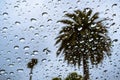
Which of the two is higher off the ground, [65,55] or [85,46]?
[65,55]

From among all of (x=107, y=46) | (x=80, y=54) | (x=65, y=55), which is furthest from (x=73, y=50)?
(x=107, y=46)

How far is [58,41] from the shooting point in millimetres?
19125

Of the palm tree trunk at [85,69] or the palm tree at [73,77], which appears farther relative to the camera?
the palm tree at [73,77]

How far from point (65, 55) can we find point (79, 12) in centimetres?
379

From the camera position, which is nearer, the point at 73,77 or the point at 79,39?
the point at 79,39

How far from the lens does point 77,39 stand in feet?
51.2

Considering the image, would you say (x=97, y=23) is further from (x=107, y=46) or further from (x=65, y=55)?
(x=65, y=55)

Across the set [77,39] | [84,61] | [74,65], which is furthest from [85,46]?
[74,65]

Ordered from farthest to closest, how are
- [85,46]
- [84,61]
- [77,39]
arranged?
[84,61] → [77,39] → [85,46]

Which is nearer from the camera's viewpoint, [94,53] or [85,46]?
[85,46]

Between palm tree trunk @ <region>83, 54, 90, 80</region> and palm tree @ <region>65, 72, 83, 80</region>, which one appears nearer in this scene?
palm tree trunk @ <region>83, 54, 90, 80</region>

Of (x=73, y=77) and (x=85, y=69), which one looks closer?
(x=85, y=69)

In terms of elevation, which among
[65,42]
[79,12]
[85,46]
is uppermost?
[79,12]

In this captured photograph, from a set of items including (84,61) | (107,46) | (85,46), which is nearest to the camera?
(85,46)
